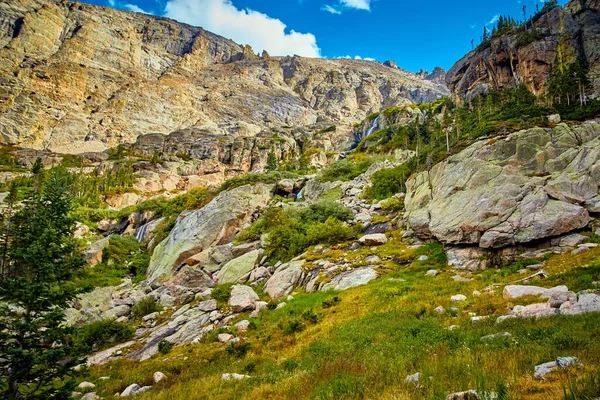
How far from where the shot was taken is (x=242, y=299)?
1809cm

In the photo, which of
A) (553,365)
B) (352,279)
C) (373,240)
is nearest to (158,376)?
(352,279)

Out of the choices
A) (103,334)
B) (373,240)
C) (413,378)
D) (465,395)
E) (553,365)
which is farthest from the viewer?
(373,240)

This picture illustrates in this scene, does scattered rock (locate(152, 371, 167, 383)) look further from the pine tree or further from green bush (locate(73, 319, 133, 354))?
green bush (locate(73, 319, 133, 354))

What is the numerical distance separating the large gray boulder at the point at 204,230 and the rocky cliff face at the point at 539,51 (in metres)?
64.0

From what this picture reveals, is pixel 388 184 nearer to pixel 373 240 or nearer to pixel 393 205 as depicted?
pixel 393 205

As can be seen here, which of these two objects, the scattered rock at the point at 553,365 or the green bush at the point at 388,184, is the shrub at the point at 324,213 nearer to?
the green bush at the point at 388,184

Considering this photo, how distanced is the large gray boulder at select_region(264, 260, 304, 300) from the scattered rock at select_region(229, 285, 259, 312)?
1.23 m

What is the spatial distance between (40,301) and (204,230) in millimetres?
23678

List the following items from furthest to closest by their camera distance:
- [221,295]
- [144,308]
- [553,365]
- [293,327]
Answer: [144,308] < [221,295] < [293,327] < [553,365]

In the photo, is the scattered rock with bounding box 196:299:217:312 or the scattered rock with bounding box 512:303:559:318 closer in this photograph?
the scattered rock with bounding box 512:303:559:318

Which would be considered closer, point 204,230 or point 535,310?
point 535,310

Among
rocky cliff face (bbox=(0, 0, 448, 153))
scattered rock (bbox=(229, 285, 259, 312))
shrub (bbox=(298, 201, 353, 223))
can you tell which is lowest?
scattered rock (bbox=(229, 285, 259, 312))

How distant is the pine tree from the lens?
8.38 meters

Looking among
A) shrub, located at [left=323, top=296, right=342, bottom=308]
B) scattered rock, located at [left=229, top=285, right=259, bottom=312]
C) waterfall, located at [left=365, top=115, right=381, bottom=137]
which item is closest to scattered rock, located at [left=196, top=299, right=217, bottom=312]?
scattered rock, located at [left=229, top=285, right=259, bottom=312]
